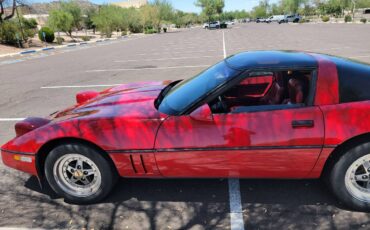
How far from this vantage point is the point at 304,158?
9.04ft

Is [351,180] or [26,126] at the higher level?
[26,126]

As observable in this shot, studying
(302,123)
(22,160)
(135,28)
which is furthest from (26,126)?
(135,28)

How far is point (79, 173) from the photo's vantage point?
313cm

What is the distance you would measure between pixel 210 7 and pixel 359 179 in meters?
111

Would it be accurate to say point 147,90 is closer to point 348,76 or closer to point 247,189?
point 247,189

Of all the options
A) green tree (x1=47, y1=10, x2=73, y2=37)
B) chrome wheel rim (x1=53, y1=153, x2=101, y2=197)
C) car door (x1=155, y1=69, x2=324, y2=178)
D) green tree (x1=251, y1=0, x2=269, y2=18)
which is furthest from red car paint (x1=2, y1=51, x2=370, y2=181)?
green tree (x1=251, y1=0, x2=269, y2=18)

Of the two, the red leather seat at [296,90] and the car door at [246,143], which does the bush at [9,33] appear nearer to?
the car door at [246,143]

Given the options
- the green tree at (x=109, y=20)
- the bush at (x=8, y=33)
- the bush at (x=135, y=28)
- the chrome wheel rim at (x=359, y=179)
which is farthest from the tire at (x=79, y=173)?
the bush at (x=135, y=28)

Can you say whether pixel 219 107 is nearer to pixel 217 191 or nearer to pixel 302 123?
pixel 302 123

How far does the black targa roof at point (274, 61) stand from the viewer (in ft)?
9.62

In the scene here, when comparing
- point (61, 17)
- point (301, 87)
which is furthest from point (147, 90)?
point (61, 17)

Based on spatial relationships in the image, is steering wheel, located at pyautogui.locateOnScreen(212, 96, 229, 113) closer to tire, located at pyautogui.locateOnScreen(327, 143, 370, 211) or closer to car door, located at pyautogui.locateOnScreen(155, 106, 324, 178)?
car door, located at pyautogui.locateOnScreen(155, 106, 324, 178)

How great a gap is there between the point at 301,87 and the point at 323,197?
1.13 m

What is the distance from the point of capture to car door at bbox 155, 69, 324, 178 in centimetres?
269
